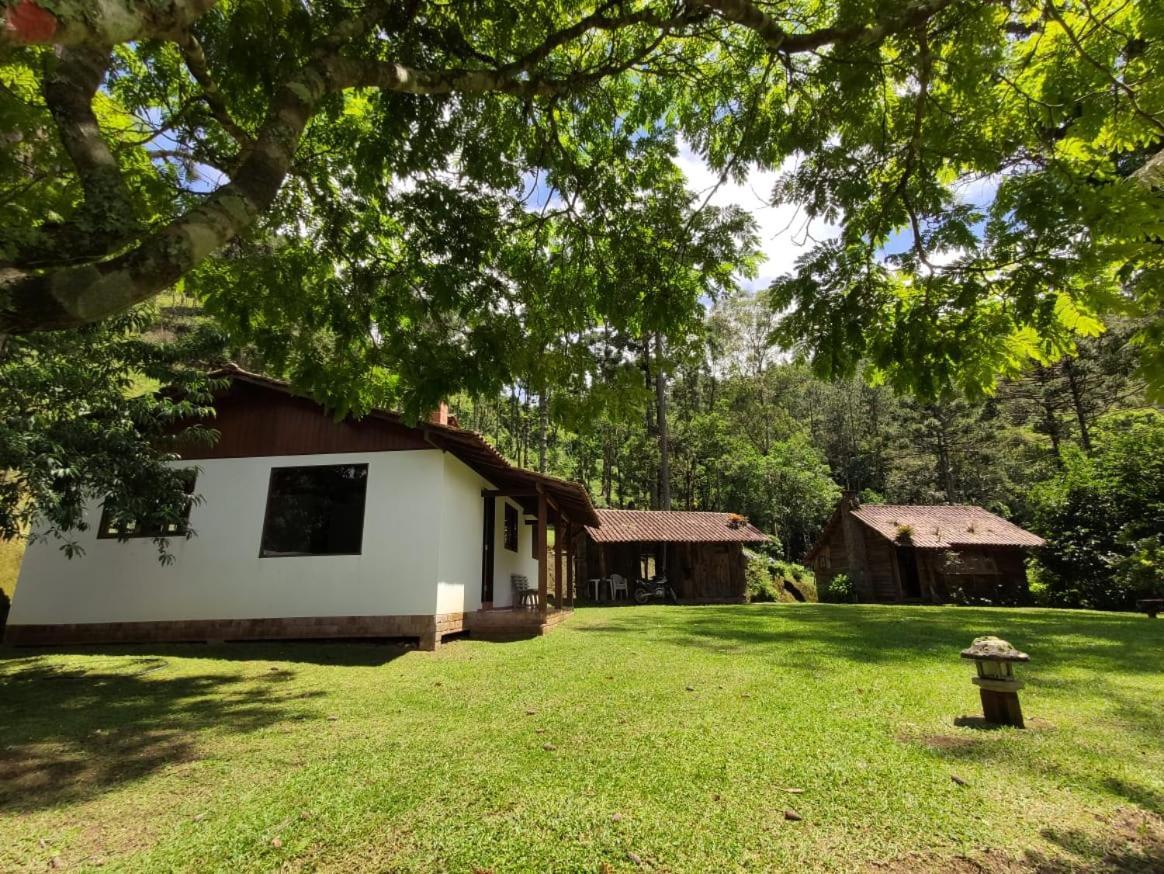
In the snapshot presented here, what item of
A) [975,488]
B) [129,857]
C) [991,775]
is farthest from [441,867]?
[975,488]

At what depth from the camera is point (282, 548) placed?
945 centimetres

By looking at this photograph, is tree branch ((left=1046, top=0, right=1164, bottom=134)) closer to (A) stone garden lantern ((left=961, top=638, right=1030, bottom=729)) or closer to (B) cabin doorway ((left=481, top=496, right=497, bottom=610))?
(A) stone garden lantern ((left=961, top=638, right=1030, bottom=729))

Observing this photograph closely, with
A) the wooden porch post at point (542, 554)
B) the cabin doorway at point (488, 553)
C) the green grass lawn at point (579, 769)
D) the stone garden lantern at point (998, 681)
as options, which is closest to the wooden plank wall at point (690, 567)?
the cabin doorway at point (488, 553)

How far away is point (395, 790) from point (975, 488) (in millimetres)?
48770

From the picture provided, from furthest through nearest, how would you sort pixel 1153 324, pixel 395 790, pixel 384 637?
pixel 384 637, pixel 395 790, pixel 1153 324

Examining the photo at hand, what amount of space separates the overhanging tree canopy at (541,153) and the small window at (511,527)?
30.6ft

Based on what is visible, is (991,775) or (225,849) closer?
(225,849)

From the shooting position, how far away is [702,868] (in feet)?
7.86

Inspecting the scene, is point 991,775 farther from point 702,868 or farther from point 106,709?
point 106,709

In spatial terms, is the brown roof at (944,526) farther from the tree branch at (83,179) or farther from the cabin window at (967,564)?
the tree branch at (83,179)

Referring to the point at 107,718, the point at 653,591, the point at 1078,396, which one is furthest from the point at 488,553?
the point at 1078,396

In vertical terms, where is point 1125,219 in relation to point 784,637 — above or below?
above

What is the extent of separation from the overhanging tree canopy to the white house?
3.94 meters

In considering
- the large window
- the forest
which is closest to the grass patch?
the large window
